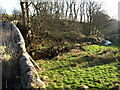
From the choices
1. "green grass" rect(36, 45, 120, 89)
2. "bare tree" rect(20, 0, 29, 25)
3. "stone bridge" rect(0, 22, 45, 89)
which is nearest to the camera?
"green grass" rect(36, 45, 120, 89)

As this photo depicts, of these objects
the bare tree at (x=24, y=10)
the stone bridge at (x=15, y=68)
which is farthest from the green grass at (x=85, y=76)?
the bare tree at (x=24, y=10)

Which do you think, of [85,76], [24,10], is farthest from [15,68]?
[24,10]

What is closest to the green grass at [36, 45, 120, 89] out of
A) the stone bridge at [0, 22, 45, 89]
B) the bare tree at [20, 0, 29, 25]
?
the stone bridge at [0, 22, 45, 89]

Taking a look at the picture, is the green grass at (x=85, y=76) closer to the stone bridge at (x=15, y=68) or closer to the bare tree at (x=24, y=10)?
the stone bridge at (x=15, y=68)

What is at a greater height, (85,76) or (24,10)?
(24,10)

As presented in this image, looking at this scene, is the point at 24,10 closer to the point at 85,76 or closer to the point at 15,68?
the point at 15,68

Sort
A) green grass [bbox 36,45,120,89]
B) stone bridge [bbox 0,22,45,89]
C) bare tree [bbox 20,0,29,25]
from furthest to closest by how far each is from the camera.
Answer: bare tree [bbox 20,0,29,25], stone bridge [bbox 0,22,45,89], green grass [bbox 36,45,120,89]

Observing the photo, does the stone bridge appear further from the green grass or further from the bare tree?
the bare tree

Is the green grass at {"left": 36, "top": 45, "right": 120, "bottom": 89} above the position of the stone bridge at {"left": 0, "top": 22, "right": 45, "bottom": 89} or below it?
below

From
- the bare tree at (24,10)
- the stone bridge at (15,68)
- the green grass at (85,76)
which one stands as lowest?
the green grass at (85,76)

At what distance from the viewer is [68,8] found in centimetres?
4028

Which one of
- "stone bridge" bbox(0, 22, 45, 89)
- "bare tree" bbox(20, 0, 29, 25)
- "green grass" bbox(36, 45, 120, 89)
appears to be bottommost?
"green grass" bbox(36, 45, 120, 89)

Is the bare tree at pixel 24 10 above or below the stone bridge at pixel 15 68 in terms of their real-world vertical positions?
above

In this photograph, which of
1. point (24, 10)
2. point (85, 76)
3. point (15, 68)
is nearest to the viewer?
point (85, 76)
